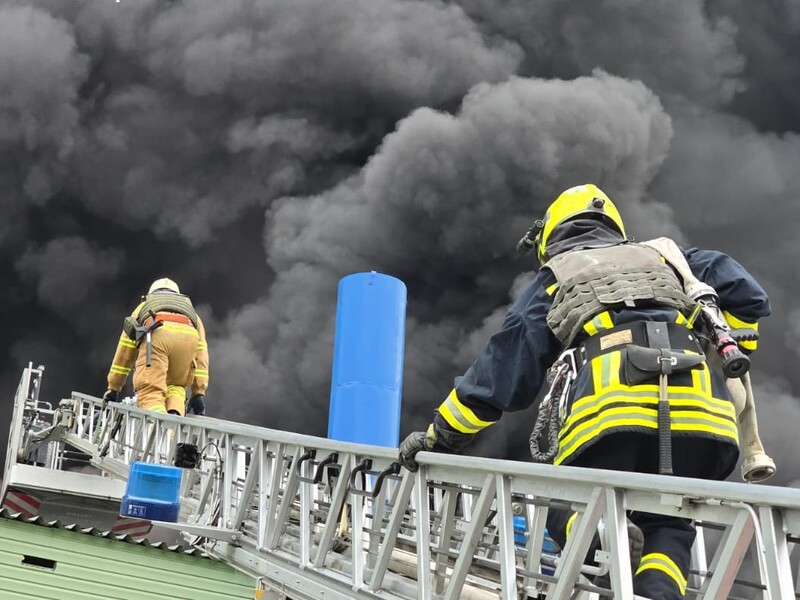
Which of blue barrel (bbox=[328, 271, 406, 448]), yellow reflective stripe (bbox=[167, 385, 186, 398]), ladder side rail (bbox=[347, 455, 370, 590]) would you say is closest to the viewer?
ladder side rail (bbox=[347, 455, 370, 590])

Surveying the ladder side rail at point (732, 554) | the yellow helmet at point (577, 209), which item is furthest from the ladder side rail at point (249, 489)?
the ladder side rail at point (732, 554)

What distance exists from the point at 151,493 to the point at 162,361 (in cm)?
329

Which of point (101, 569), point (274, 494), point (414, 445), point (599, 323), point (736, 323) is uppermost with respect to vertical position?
point (736, 323)

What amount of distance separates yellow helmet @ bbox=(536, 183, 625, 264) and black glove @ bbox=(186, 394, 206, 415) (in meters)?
6.89

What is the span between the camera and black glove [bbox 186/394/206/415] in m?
9.98

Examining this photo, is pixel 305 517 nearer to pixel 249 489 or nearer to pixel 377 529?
pixel 377 529

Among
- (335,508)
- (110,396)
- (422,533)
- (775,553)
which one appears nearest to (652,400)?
(775,553)

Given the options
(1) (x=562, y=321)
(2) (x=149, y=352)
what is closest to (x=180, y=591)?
(2) (x=149, y=352)

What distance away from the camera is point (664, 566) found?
288 centimetres

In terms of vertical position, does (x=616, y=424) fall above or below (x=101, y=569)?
above

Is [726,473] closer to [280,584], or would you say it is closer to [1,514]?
[280,584]

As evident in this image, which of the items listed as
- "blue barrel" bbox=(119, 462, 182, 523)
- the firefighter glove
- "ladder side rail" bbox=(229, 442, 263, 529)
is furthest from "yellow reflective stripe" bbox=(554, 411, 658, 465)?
"blue barrel" bbox=(119, 462, 182, 523)

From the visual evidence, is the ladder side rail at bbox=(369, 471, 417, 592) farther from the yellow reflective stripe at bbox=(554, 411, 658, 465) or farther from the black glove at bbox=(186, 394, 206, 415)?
the black glove at bbox=(186, 394, 206, 415)

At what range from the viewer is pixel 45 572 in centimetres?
605
